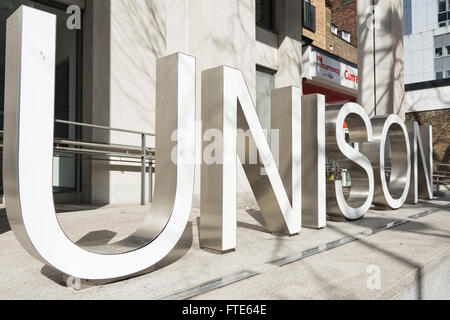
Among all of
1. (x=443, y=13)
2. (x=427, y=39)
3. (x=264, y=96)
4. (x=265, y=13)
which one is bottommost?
(x=264, y=96)

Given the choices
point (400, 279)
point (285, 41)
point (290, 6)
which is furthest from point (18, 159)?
point (290, 6)

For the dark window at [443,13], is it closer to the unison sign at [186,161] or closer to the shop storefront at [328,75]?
the shop storefront at [328,75]

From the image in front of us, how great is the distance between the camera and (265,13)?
9.48 metres

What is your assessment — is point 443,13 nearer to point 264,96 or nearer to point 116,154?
point 264,96

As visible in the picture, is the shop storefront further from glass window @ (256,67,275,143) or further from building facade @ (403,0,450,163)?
building facade @ (403,0,450,163)

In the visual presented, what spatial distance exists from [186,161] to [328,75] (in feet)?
41.4

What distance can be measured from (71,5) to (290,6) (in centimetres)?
551

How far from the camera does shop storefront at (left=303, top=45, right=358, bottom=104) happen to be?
43.3 ft

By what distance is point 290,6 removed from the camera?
953cm

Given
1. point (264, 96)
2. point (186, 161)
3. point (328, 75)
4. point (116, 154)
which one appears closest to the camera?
point (186, 161)

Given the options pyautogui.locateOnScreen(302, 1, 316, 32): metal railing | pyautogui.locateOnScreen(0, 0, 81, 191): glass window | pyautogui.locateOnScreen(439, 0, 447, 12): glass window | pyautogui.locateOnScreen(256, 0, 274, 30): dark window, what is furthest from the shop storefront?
pyautogui.locateOnScreen(439, 0, 447, 12): glass window

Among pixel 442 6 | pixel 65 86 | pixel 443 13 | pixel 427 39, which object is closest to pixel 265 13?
pixel 65 86

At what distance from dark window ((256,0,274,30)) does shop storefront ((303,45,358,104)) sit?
3985 millimetres

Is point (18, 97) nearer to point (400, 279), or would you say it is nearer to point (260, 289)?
point (260, 289)
